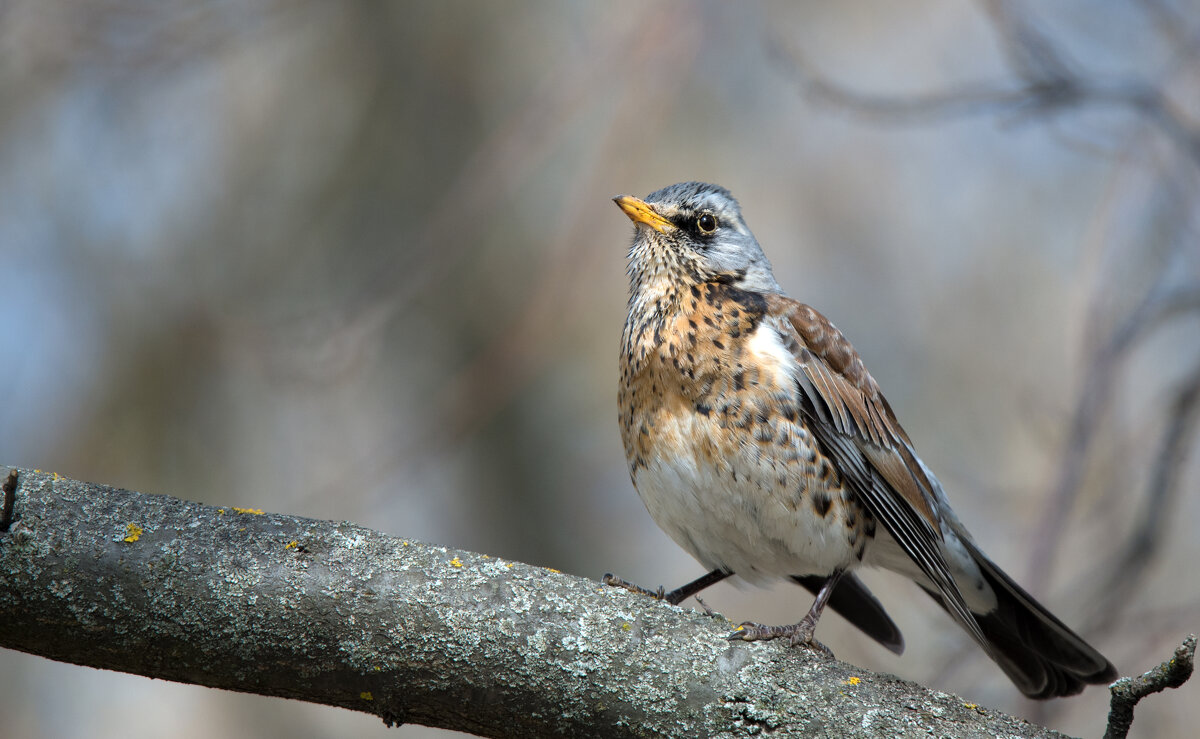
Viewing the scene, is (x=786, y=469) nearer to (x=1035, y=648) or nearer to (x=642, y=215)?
(x=1035, y=648)

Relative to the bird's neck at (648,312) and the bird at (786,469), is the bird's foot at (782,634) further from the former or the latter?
the bird's neck at (648,312)

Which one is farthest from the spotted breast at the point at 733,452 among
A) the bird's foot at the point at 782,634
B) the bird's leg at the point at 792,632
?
the bird's foot at the point at 782,634

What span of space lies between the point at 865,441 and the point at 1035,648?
890 mm

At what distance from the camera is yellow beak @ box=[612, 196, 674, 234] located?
3959 millimetres

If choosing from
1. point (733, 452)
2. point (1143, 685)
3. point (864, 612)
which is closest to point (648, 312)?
point (733, 452)

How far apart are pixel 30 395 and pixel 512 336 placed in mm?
2904

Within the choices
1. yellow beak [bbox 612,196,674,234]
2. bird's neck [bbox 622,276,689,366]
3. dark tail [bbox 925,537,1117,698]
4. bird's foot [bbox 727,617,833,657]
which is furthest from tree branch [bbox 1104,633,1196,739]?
yellow beak [bbox 612,196,674,234]

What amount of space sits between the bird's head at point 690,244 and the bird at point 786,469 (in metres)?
0.01

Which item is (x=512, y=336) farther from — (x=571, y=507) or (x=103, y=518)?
(x=103, y=518)

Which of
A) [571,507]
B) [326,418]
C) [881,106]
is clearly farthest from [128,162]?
[881,106]

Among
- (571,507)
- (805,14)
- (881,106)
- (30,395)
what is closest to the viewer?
(881,106)

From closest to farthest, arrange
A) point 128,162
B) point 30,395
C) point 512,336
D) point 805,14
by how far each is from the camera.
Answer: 1. point 512,336
2. point 30,395
3. point 128,162
4. point 805,14

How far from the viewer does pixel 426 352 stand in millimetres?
7062

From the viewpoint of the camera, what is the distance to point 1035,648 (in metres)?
3.49
